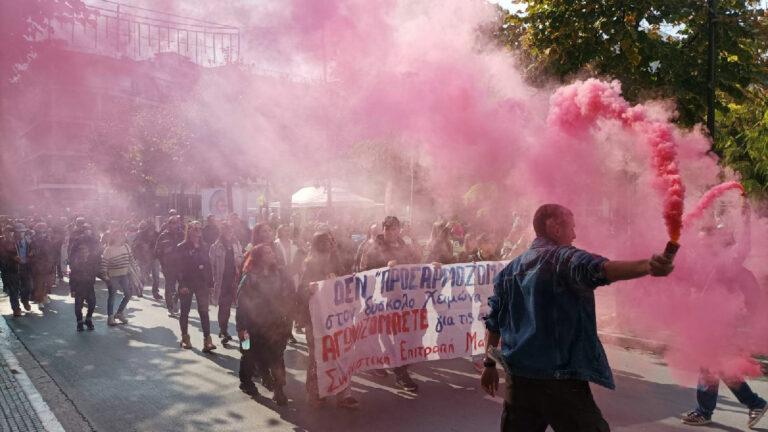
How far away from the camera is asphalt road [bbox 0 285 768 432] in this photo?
5.66 metres

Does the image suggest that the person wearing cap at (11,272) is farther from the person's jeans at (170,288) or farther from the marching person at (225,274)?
the marching person at (225,274)

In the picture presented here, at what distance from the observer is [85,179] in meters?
48.3

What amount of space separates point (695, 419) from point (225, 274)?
6.56m

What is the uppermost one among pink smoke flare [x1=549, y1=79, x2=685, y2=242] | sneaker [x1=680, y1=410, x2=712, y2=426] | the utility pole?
the utility pole

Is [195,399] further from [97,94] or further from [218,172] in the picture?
[218,172]

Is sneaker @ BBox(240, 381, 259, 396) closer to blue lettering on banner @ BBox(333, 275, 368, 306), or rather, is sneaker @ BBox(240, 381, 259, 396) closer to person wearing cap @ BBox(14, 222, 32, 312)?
blue lettering on banner @ BBox(333, 275, 368, 306)

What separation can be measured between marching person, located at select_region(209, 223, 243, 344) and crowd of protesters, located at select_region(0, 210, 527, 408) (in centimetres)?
2

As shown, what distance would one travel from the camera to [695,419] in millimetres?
5508

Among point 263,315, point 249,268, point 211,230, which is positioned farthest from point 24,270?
point 263,315

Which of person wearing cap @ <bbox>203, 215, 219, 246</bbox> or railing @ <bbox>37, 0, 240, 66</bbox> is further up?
railing @ <bbox>37, 0, 240, 66</bbox>

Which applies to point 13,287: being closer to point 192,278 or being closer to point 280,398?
point 192,278

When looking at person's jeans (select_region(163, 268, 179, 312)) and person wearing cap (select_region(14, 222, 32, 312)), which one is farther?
person wearing cap (select_region(14, 222, 32, 312))

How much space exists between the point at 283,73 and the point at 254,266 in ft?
13.4

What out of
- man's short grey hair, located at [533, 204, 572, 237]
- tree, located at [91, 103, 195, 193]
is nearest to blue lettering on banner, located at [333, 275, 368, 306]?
man's short grey hair, located at [533, 204, 572, 237]
